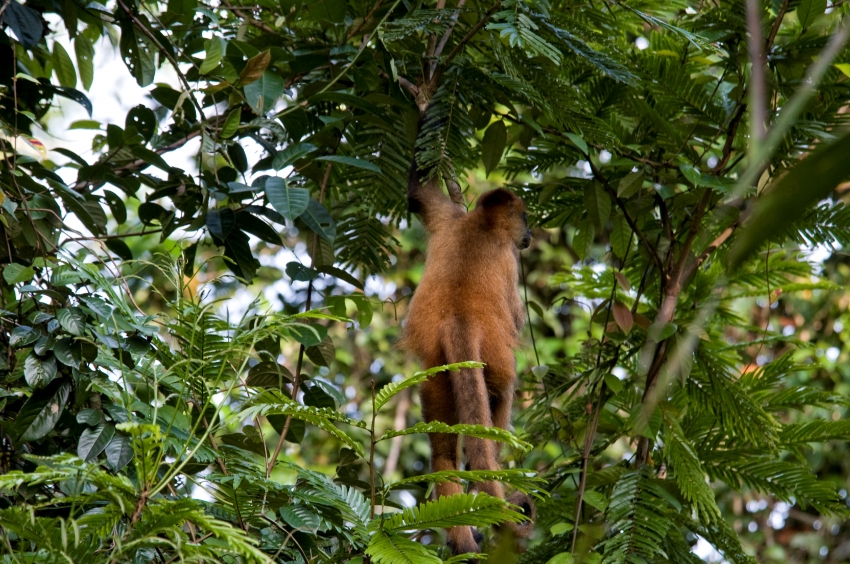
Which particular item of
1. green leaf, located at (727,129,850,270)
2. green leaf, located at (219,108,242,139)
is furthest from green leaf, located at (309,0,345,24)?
green leaf, located at (727,129,850,270)

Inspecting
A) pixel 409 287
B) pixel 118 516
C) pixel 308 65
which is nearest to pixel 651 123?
pixel 308 65

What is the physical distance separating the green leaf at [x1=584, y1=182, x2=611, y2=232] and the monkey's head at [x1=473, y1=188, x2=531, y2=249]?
35 centimetres

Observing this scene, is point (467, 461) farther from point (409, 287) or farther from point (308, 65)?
point (409, 287)

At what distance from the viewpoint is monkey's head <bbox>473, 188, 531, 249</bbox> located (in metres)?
3.63

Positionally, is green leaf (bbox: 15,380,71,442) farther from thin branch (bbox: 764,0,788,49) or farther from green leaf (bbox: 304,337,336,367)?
thin branch (bbox: 764,0,788,49)

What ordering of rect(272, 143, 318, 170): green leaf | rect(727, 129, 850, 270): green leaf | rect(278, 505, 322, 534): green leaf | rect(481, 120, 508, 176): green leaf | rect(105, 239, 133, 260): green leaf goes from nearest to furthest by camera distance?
rect(727, 129, 850, 270): green leaf → rect(278, 505, 322, 534): green leaf → rect(272, 143, 318, 170): green leaf → rect(105, 239, 133, 260): green leaf → rect(481, 120, 508, 176): green leaf

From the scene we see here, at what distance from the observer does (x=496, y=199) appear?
3689 mm

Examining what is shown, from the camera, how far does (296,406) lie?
6.15 feet

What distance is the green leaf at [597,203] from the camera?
136 inches

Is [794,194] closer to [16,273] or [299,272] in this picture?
[16,273]

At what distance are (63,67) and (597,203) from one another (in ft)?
8.76

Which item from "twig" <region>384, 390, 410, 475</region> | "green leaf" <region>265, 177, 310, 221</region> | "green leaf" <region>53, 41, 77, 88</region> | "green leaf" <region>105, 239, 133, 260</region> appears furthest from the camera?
"twig" <region>384, 390, 410, 475</region>

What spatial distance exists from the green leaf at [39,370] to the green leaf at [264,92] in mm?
1140

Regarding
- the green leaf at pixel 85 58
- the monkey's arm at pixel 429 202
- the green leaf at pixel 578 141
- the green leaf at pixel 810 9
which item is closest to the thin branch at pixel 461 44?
the monkey's arm at pixel 429 202
